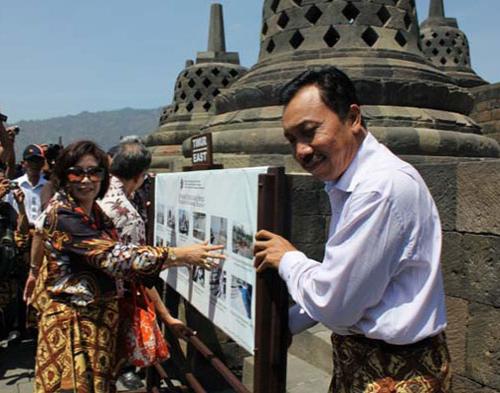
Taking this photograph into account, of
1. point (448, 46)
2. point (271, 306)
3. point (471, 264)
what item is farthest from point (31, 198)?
point (448, 46)

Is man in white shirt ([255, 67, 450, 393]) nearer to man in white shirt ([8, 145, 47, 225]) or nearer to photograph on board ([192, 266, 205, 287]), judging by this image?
photograph on board ([192, 266, 205, 287])

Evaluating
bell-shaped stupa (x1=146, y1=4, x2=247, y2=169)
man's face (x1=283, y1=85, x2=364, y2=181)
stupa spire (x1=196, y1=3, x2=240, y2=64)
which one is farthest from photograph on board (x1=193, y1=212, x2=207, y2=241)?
A: stupa spire (x1=196, y1=3, x2=240, y2=64)

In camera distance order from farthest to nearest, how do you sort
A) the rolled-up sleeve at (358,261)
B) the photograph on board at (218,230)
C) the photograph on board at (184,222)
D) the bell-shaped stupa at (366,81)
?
the bell-shaped stupa at (366,81) → the photograph on board at (184,222) → the photograph on board at (218,230) → the rolled-up sleeve at (358,261)

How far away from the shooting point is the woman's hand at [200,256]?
2254 mm

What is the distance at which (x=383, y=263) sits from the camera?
4.09 ft

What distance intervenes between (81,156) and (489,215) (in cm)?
197

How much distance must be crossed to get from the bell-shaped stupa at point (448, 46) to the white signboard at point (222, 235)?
1318cm

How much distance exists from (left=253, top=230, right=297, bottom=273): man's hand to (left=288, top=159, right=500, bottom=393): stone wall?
0.64 metres

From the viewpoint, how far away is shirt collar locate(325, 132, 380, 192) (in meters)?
1.38

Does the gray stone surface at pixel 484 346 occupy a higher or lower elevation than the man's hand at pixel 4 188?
lower

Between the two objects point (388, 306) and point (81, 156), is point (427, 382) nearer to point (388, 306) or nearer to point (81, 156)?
point (388, 306)

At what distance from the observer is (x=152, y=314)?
9.54 ft

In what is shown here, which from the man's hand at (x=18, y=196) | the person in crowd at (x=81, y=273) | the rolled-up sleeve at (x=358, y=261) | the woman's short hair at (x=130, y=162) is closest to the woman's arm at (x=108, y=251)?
the person in crowd at (x=81, y=273)

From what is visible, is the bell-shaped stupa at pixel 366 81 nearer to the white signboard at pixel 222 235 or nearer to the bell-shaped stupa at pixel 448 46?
the white signboard at pixel 222 235
